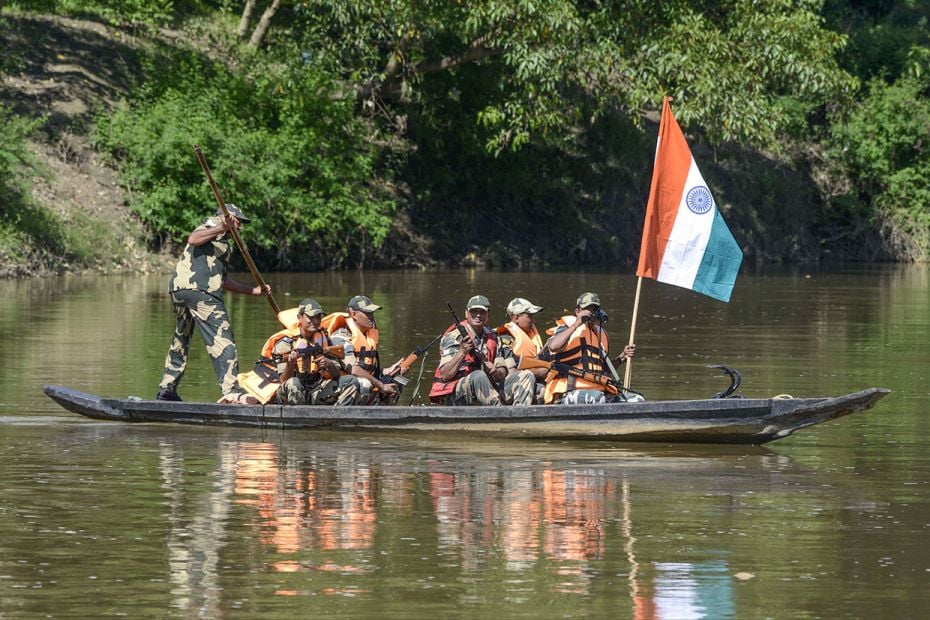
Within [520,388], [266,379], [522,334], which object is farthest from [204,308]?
[520,388]

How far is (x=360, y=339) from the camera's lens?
647 inches

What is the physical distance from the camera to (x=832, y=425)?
57.6 ft

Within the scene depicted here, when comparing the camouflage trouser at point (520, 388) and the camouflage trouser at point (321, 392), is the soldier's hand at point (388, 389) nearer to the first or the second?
the camouflage trouser at point (321, 392)

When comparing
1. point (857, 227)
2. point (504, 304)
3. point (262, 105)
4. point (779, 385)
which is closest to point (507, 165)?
point (262, 105)

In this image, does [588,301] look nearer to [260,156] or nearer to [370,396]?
[370,396]

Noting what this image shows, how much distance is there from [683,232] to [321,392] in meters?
3.52

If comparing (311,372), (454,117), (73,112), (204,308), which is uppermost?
(454,117)

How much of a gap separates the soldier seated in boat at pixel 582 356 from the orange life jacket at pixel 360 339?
5.04 feet

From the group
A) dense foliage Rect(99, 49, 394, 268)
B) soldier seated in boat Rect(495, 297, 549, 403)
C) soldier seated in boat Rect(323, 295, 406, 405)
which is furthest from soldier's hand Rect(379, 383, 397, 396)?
dense foliage Rect(99, 49, 394, 268)

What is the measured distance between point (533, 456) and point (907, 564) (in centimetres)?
453

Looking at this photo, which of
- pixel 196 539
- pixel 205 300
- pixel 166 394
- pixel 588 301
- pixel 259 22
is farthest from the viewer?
pixel 259 22

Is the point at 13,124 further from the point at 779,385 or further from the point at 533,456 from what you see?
the point at 533,456

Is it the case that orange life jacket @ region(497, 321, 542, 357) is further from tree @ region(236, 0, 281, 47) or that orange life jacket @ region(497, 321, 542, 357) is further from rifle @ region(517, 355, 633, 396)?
tree @ region(236, 0, 281, 47)

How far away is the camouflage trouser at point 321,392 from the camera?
1628 cm
